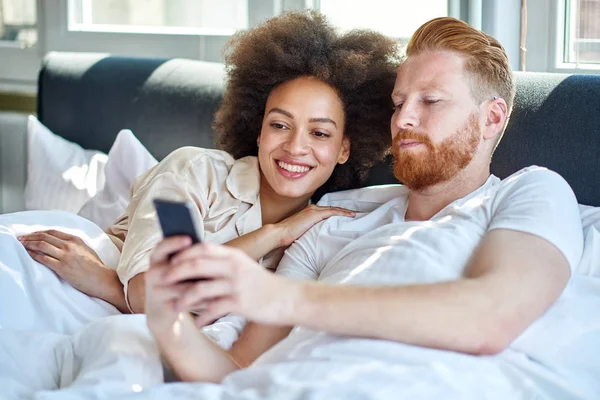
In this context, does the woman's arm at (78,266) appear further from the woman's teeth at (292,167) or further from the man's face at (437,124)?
the man's face at (437,124)

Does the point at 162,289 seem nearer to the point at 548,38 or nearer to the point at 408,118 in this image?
the point at 408,118

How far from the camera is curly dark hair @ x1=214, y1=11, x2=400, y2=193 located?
2.11 metres

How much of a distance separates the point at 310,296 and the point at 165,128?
1610mm

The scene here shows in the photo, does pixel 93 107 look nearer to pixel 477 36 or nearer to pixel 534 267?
pixel 477 36

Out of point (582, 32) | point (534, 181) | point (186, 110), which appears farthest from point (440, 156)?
point (186, 110)

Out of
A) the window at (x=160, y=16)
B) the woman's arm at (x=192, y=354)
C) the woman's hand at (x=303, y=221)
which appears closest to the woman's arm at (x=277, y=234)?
the woman's hand at (x=303, y=221)

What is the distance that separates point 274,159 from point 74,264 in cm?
54

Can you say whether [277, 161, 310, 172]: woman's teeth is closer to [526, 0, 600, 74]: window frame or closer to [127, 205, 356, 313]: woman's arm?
[127, 205, 356, 313]: woman's arm

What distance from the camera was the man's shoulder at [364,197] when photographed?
2.05m

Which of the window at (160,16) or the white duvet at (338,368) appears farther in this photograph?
the window at (160,16)

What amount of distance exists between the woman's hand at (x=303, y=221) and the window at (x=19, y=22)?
259 cm

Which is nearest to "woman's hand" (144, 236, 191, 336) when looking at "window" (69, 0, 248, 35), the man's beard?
the man's beard

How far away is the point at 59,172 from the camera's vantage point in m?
2.96

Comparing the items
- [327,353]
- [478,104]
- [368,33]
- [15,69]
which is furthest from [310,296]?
[15,69]
